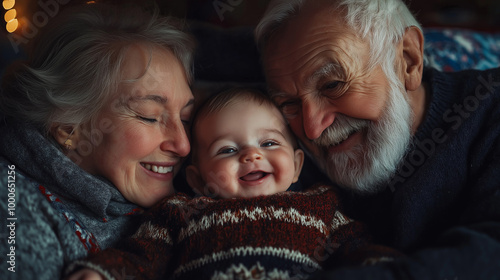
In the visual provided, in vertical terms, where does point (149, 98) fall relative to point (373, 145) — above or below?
above

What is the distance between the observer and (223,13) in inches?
110

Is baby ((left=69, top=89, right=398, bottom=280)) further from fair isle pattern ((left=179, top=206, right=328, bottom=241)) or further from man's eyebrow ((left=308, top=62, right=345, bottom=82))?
man's eyebrow ((left=308, top=62, right=345, bottom=82))

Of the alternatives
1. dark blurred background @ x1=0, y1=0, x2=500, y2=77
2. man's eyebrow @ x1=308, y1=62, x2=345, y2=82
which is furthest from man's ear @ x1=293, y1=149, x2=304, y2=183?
dark blurred background @ x1=0, y1=0, x2=500, y2=77

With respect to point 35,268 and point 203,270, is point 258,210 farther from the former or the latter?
point 35,268

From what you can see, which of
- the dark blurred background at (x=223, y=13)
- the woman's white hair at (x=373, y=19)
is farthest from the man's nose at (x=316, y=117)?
the dark blurred background at (x=223, y=13)

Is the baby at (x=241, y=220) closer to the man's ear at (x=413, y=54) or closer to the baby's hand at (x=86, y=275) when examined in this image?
the baby's hand at (x=86, y=275)

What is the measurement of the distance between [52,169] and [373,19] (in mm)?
1286

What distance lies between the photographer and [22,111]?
1.66 metres

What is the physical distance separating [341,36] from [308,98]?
0.26 m

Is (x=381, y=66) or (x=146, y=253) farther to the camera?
(x=381, y=66)

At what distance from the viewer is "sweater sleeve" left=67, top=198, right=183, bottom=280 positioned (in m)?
1.34

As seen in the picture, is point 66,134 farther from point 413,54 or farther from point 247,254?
point 413,54

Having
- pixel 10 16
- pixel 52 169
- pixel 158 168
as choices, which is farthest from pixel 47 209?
pixel 10 16

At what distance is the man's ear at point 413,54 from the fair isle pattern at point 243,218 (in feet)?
2.26
